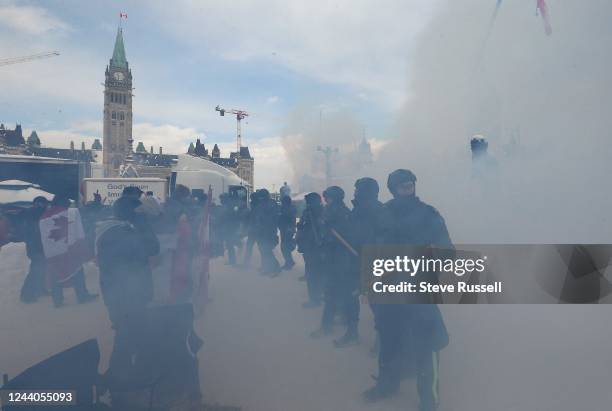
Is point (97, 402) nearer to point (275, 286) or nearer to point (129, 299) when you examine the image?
point (129, 299)

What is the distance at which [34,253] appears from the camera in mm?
5980

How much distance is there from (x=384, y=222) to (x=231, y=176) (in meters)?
17.0

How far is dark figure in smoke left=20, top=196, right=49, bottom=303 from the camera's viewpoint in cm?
583

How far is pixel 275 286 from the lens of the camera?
7.02 metres

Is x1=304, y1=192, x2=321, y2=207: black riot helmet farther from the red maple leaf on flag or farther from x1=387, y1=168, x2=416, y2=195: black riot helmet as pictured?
the red maple leaf on flag

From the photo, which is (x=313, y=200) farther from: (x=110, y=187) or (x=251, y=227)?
(x=110, y=187)

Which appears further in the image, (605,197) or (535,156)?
(535,156)

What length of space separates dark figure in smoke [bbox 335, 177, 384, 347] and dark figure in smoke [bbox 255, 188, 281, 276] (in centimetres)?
405

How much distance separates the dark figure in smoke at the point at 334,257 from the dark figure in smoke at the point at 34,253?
193 inches

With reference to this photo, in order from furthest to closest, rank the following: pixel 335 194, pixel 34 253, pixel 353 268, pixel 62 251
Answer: pixel 34 253 → pixel 62 251 → pixel 335 194 → pixel 353 268

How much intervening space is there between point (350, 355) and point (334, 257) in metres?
1.21

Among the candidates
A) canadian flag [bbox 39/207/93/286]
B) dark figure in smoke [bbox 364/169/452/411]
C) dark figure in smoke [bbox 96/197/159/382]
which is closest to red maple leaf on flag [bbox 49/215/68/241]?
canadian flag [bbox 39/207/93/286]

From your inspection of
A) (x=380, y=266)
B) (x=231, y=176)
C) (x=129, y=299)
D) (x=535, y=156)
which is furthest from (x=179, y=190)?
(x=231, y=176)

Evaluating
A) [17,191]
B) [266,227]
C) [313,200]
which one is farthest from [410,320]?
[17,191]
